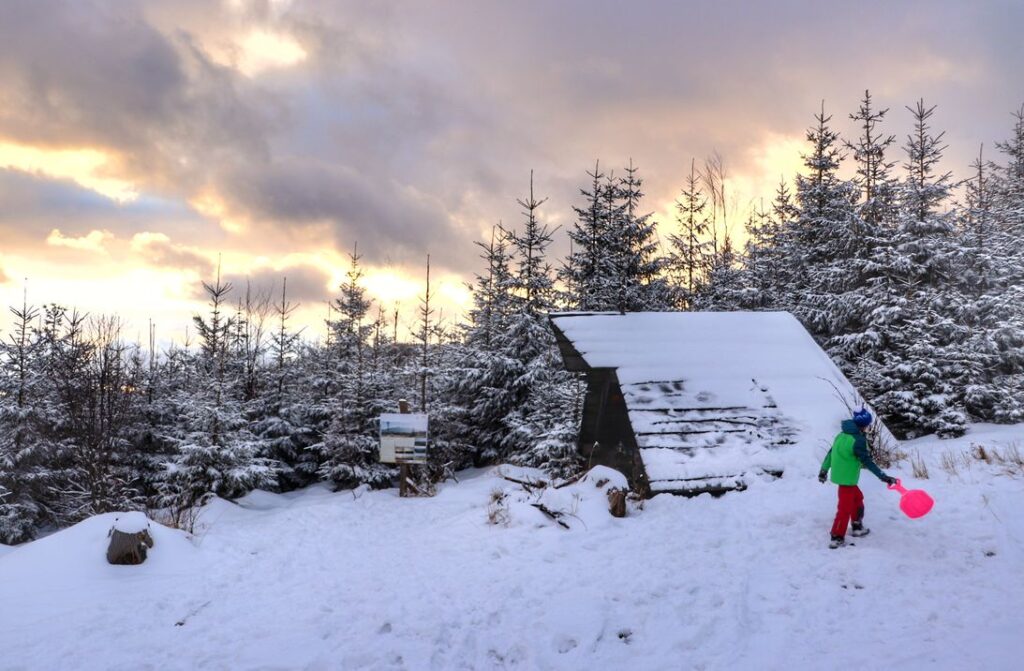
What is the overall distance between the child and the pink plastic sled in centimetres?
25

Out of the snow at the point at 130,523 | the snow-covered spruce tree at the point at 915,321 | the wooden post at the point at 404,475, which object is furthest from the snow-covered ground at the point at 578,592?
the snow-covered spruce tree at the point at 915,321

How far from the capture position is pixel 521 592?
6.24 meters

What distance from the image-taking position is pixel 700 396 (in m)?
10.3

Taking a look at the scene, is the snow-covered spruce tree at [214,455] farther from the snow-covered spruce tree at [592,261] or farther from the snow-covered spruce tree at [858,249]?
the snow-covered spruce tree at [858,249]

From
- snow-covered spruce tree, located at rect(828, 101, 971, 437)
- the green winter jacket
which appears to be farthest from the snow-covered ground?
snow-covered spruce tree, located at rect(828, 101, 971, 437)

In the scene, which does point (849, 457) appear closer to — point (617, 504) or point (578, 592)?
point (617, 504)

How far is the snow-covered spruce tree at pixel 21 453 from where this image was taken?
1504 cm

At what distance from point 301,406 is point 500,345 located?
639cm

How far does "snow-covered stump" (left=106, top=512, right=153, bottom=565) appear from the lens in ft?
23.3

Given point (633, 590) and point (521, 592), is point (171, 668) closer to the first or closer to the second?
point (521, 592)

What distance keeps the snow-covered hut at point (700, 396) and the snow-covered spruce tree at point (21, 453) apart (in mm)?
14941

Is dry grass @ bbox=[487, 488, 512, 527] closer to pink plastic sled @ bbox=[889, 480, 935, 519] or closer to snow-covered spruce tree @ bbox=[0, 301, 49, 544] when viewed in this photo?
pink plastic sled @ bbox=[889, 480, 935, 519]

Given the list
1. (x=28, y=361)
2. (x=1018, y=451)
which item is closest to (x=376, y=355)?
(x=28, y=361)

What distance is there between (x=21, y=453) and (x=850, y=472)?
63.0 ft
